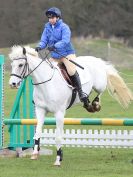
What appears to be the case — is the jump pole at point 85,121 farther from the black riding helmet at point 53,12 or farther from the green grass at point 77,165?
the black riding helmet at point 53,12

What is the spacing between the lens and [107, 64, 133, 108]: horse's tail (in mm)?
11547

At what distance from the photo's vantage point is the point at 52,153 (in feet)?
37.2

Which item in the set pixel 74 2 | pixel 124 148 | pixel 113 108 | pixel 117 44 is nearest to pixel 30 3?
pixel 74 2

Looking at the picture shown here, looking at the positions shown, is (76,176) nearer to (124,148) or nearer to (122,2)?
(124,148)

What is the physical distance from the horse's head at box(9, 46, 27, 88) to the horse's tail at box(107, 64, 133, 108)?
2.78 metres

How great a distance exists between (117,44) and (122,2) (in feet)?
70.9

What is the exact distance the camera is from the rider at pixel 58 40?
9.70 meters

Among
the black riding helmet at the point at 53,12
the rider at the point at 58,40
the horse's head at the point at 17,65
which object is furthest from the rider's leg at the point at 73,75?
the horse's head at the point at 17,65

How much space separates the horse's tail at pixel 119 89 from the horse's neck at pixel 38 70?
90.4 inches

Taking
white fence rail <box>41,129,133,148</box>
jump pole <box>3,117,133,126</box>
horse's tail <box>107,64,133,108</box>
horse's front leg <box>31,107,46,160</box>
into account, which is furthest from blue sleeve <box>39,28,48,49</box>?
white fence rail <box>41,129,133,148</box>

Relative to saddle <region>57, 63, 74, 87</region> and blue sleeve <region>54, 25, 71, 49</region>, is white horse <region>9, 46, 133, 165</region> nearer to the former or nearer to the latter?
saddle <region>57, 63, 74, 87</region>

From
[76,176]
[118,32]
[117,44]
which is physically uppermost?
[118,32]

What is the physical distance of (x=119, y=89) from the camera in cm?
1161

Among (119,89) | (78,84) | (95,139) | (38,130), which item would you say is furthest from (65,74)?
(95,139)
